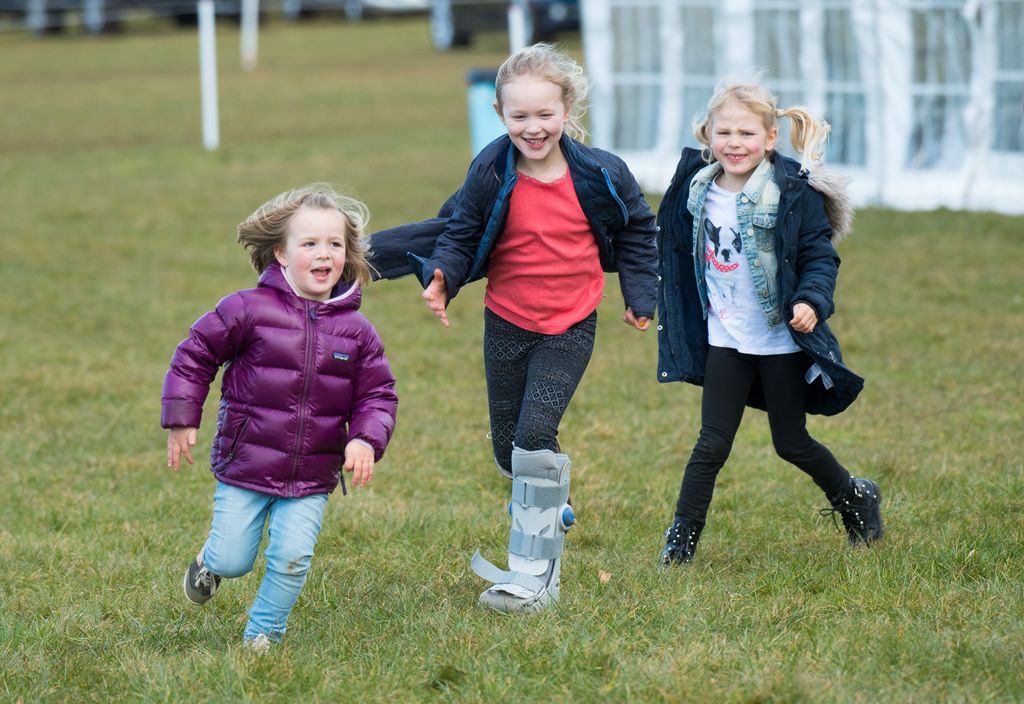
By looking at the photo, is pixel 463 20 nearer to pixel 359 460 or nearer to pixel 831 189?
pixel 831 189

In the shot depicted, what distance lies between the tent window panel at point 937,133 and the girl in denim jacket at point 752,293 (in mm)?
8741

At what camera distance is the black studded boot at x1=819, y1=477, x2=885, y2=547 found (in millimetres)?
4957

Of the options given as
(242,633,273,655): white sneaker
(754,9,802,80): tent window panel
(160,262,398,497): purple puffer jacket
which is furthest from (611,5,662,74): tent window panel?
(242,633,273,655): white sneaker

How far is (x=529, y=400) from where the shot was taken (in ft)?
15.0

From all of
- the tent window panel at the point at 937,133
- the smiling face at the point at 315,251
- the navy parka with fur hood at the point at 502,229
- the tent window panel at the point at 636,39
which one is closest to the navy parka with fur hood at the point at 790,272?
the navy parka with fur hood at the point at 502,229

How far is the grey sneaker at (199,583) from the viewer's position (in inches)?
171

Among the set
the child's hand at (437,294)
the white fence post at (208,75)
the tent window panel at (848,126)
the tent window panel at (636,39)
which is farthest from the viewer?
the white fence post at (208,75)

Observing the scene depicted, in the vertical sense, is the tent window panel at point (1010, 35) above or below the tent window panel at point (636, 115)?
above

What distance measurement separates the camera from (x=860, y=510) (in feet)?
16.3

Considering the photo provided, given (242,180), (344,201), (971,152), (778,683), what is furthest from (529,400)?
(242,180)

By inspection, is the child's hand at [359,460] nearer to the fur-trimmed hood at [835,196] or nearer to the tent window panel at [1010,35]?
the fur-trimmed hood at [835,196]

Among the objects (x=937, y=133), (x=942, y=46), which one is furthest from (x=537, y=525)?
(x=937, y=133)

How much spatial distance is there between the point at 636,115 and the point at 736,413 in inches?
412

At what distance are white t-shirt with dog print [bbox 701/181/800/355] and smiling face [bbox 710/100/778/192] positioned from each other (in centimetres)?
12
